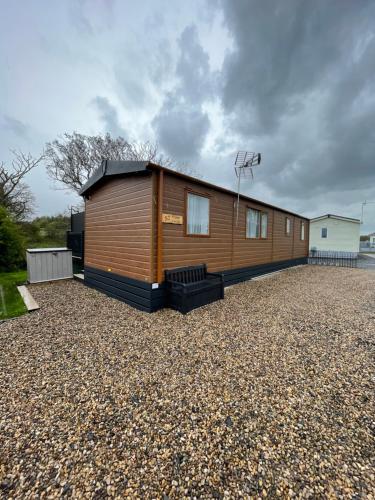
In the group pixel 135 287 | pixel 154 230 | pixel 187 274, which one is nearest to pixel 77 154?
pixel 154 230

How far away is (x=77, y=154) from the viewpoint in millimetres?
13688

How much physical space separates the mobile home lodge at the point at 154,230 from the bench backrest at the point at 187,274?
126 mm

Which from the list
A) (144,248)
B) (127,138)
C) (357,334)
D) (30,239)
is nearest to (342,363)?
(357,334)

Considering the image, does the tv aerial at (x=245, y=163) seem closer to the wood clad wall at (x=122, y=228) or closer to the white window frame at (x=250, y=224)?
the white window frame at (x=250, y=224)

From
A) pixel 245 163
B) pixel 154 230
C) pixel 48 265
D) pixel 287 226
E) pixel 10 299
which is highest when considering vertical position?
pixel 245 163

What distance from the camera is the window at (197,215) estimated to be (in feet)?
16.7

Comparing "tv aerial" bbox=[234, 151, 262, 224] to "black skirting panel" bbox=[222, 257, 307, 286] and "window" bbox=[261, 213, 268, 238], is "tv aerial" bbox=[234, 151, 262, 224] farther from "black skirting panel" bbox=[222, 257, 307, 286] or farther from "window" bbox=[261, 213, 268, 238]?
"window" bbox=[261, 213, 268, 238]

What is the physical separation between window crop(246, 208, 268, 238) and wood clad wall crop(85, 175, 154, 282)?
4.52 meters

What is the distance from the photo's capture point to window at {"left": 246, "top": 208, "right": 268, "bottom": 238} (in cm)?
774

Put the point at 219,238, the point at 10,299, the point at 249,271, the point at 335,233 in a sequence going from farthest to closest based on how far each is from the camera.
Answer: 1. the point at 335,233
2. the point at 249,271
3. the point at 219,238
4. the point at 10,299

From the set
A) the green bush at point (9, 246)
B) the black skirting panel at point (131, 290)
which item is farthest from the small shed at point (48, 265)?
the green bush at point (9, 246)

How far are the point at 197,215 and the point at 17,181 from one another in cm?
1483

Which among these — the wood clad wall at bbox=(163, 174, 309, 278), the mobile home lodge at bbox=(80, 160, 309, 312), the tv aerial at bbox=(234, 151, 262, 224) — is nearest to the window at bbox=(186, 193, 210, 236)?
the mobile home lodge at bbox=(80, 160, 309, 312)

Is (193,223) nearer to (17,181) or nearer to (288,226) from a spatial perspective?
(288,226)
